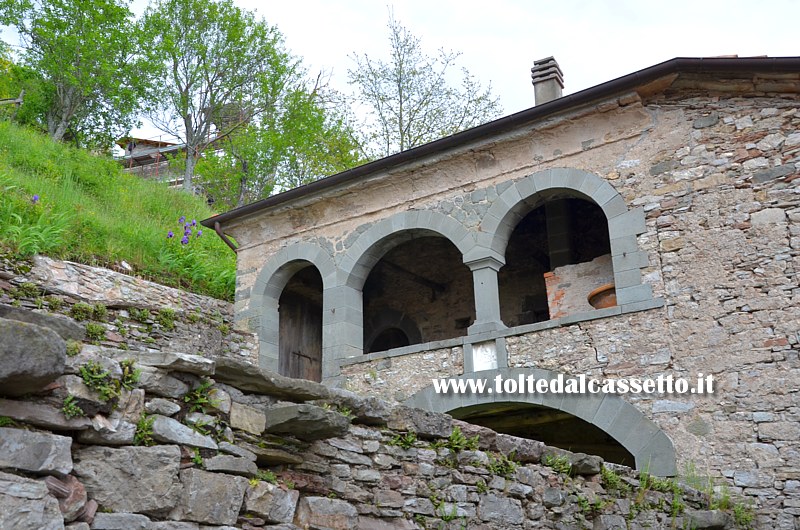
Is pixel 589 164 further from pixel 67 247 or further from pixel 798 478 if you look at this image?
pixel 67 247

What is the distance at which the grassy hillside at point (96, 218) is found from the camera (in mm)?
10023

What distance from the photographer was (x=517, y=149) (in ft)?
30.1

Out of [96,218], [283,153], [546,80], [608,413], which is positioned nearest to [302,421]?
[608,413]

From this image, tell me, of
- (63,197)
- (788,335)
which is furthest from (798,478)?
(63,197)

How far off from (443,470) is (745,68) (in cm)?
560

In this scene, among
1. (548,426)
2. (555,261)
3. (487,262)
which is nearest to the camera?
(487,262)

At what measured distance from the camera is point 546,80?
1068 cm

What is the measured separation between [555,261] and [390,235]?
226cm

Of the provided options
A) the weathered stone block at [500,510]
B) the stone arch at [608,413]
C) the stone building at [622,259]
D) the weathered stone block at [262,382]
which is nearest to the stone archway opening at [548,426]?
the stone building at [622,259]

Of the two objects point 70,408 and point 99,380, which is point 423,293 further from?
point 70,408

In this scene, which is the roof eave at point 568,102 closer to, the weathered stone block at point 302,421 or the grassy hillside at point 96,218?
the grassy hillside at point 96,218

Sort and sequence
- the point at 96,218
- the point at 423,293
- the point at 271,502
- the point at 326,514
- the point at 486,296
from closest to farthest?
the point at 271,502, the point at 326,514, the point at 486,296, the point at 96,218, the point at 423,293

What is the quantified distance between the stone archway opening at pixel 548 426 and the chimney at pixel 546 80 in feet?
14.1

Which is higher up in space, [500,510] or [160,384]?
[160,384]
